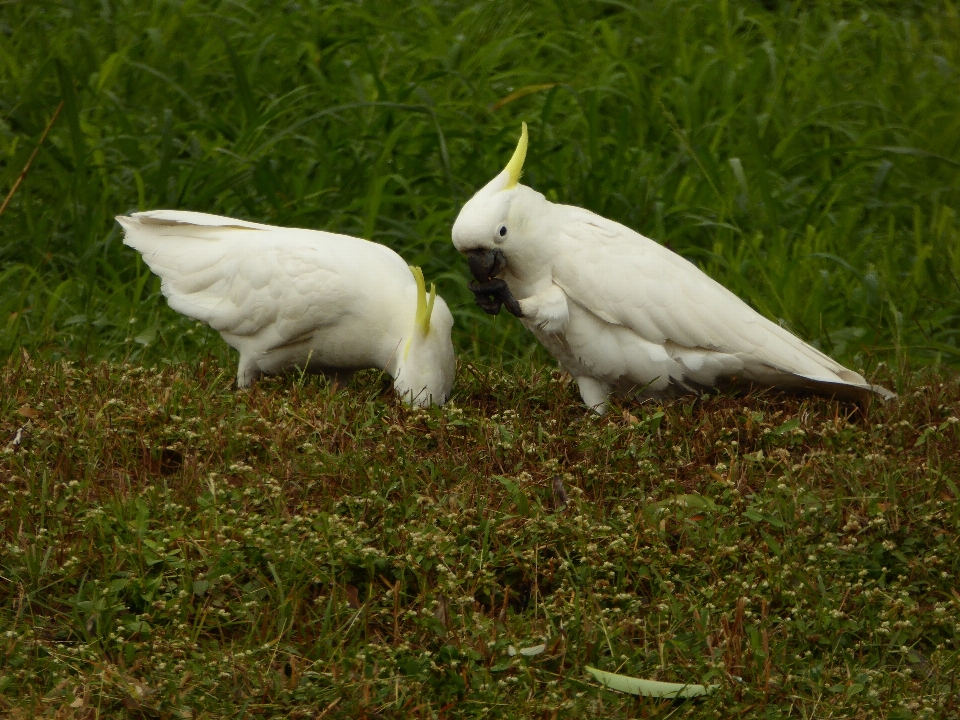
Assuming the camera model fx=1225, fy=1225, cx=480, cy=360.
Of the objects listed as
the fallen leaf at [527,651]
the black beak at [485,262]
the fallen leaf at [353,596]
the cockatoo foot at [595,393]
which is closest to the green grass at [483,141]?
the cockatoo foot at [595,393]

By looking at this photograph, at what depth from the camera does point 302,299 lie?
3291mm

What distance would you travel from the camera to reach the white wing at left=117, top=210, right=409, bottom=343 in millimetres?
3297

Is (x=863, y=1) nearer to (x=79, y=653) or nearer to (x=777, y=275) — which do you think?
(x=777, y=275)

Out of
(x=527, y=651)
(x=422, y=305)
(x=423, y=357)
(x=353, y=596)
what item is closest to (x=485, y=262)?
(x=422, y=305)

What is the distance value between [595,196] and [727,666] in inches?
94.7

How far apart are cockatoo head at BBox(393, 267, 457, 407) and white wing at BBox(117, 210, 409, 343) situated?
0.59 feet

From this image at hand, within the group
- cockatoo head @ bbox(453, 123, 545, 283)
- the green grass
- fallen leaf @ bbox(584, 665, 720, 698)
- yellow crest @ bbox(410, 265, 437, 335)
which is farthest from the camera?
the green grass

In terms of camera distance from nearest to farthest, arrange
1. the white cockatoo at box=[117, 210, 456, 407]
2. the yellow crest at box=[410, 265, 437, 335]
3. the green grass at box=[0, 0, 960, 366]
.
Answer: the yellow crest at box=[410, 265, 437, 335] < the white cockatoo at box=[117, 210, 456, 407] < the green grass at box=[0, 0, 960, 366]

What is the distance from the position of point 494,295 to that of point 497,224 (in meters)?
0.20

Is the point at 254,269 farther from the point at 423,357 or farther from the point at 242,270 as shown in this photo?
the point at 423,357

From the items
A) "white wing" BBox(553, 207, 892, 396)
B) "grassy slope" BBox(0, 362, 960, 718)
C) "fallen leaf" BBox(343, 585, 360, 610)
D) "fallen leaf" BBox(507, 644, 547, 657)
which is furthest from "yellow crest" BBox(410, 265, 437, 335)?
"fallen leaf" BBox(507, 644, 547, 657)

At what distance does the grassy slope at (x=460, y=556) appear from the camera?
2.17 metres

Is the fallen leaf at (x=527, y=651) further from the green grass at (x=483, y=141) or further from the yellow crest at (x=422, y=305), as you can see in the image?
the green grass at (x=483, y=141)

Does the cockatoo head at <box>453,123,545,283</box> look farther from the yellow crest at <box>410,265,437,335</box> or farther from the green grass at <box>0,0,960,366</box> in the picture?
the green grass at <box>0,0,960,366</box>
